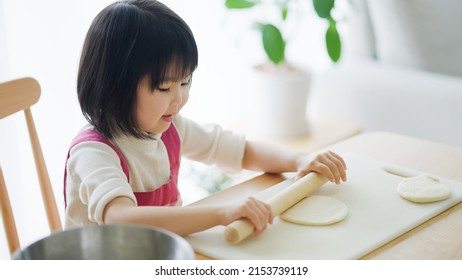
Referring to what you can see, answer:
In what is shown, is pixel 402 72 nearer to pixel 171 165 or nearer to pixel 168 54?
pixel 171 165

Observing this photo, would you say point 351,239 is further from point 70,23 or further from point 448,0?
point 448,0

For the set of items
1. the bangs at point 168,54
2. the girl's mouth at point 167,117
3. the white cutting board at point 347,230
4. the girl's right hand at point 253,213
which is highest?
Answer: the bangs at point 168,54

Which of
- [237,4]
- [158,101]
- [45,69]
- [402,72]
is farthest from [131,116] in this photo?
[402,72]

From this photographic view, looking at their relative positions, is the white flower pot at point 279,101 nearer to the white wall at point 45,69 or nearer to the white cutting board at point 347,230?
the white wall at point 45,69

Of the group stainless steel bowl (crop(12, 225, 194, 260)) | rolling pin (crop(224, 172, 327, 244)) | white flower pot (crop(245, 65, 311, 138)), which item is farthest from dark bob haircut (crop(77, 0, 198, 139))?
white flower pot (crop(245, 65, 311, 138))

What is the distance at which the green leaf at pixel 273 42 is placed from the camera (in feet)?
6.16

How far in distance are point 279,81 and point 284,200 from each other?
3.31 feet

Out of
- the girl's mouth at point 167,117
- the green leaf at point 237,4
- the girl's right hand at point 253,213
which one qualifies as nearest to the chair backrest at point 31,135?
the girl's mouth at point 167,117

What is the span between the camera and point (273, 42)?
1.88 metres

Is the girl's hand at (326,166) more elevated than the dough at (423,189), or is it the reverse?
the girl's hand at (326,166)

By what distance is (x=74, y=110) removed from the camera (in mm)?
1748

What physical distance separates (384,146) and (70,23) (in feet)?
2.90
